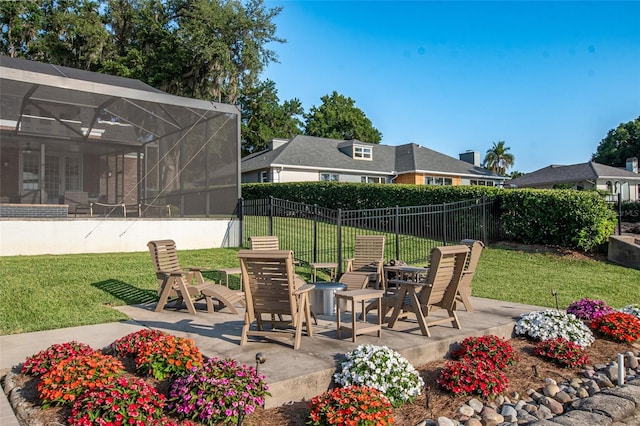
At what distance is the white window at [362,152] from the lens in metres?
32.4

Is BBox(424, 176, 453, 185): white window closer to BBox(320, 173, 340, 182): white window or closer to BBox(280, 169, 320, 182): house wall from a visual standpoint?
BBox(320, 173, 340, 182): white window

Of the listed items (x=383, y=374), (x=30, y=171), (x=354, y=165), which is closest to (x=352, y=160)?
(x=354, y=165)

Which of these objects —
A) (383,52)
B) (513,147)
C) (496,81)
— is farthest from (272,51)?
(513,147)

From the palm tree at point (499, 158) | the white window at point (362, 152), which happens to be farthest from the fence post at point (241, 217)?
the palm tree at point (499, 158)

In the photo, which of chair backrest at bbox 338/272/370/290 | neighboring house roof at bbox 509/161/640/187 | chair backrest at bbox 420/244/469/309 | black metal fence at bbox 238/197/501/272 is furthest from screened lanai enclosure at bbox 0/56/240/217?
neighboring house roof at bbox 509/161/640/187

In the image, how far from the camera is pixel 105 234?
12.1 m

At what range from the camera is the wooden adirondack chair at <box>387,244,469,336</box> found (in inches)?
205

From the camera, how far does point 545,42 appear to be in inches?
601

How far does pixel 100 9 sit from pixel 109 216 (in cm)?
1993

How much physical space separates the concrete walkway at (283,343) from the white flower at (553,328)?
213 mm

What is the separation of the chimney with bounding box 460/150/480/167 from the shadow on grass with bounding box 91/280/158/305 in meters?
33.4

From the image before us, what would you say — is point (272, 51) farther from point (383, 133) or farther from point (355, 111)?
point (383, 133)

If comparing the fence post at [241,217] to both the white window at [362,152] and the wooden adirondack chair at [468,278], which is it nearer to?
the wooden adirondack chair at [468,278]

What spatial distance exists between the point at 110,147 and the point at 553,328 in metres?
14.4
